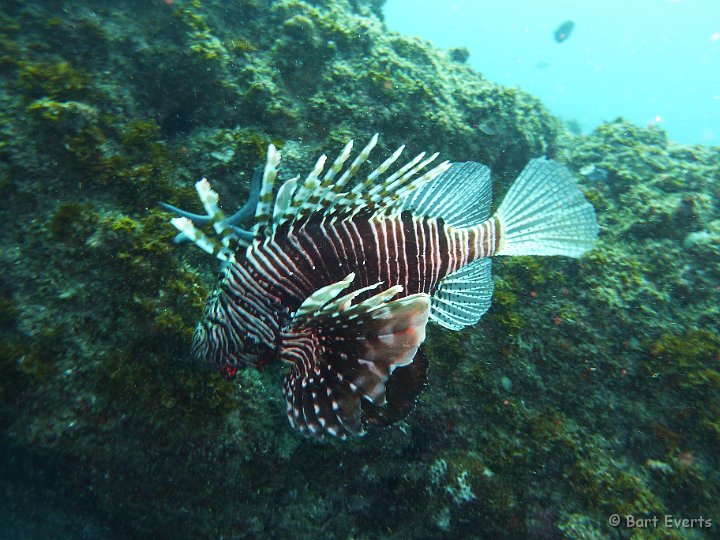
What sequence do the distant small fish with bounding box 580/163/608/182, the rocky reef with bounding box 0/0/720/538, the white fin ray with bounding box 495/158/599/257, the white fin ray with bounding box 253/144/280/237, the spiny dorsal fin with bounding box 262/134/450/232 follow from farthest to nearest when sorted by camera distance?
the distant small fish with bounding box 580/163/608/182, the white fin ray with bounding box 495/158/599/257, the rocky reef with bounding box 0/0/720/538, the spiny dorsal fin with bounding box 262/134/450/232, the white fin ray with bounding box 253/144/280/237

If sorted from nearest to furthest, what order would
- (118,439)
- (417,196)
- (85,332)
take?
1. (118,439)
2. (85,332)
3. (417,196)

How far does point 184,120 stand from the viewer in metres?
4.29

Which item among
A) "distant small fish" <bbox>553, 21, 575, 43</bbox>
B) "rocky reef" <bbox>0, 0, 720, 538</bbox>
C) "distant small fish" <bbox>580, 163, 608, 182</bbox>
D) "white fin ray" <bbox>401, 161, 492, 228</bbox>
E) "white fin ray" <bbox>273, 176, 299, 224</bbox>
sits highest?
"distant small fish" <bbox>553, 21, 575, 43</bbox>

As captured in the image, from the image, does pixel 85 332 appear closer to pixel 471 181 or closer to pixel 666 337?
pixel 471 181

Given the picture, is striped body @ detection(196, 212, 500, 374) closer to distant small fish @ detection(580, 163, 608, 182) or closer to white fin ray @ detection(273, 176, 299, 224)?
white fin ray @ detection(273, 176, 299, 224)

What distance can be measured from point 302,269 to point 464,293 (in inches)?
57.1

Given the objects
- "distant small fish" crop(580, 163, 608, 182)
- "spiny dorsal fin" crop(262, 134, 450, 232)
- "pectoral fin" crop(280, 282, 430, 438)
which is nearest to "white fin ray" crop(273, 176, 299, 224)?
"spiny dorsal fin" crop(262, 134, 450, 232)

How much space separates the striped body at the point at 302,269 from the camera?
216 centimetres

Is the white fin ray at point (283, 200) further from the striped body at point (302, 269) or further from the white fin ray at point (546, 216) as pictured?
the white fin ray at point (546, 216)

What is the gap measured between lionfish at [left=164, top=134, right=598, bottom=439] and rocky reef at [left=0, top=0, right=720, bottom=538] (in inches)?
31.1

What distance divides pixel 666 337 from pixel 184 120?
569 cm

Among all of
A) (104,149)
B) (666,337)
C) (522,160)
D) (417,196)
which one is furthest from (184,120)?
(666,337)

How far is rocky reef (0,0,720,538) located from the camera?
2561 mm

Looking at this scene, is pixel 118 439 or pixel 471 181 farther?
pixel 471 181
